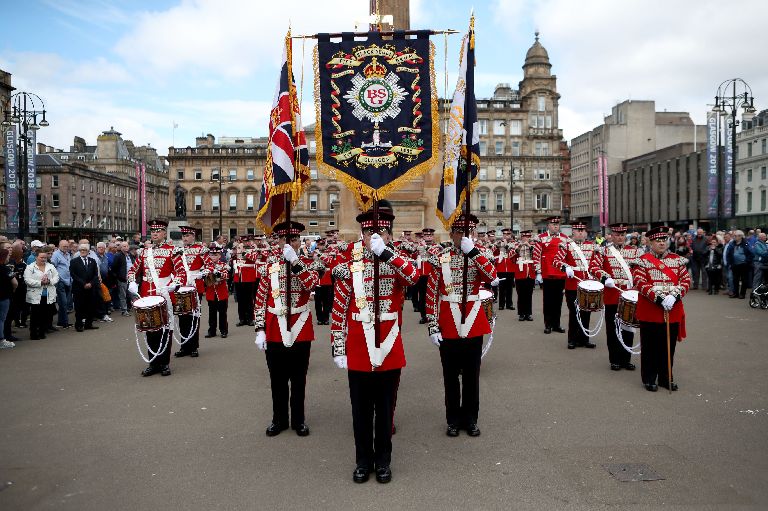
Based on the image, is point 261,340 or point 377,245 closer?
point 377,245

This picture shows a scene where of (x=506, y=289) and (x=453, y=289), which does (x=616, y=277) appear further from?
(x=506, y=289)

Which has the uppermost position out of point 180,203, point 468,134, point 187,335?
point 180,203

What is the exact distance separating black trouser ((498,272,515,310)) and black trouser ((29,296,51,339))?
11.7 meters

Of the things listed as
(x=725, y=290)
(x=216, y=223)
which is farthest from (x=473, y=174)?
(x=216, y=223)

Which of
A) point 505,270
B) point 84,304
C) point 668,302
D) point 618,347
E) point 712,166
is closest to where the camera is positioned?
point 668,302

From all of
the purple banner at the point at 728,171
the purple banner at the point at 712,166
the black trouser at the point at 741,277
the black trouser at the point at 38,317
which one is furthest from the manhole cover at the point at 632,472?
the purple banner at the point at 712,166

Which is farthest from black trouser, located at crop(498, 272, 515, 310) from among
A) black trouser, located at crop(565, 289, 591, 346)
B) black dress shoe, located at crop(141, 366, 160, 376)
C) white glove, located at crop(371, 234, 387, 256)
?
white glove, located at crop(371, 234, 387, 256)

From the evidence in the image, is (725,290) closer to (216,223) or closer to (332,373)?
(332,373)

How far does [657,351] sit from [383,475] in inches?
191

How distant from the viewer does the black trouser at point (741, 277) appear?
1945 centimetres

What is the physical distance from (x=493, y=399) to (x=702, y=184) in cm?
6213

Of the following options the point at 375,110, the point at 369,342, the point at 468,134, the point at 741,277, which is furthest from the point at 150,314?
the point at 741,277

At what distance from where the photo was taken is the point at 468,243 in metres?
6.03

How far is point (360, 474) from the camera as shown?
529 cm
